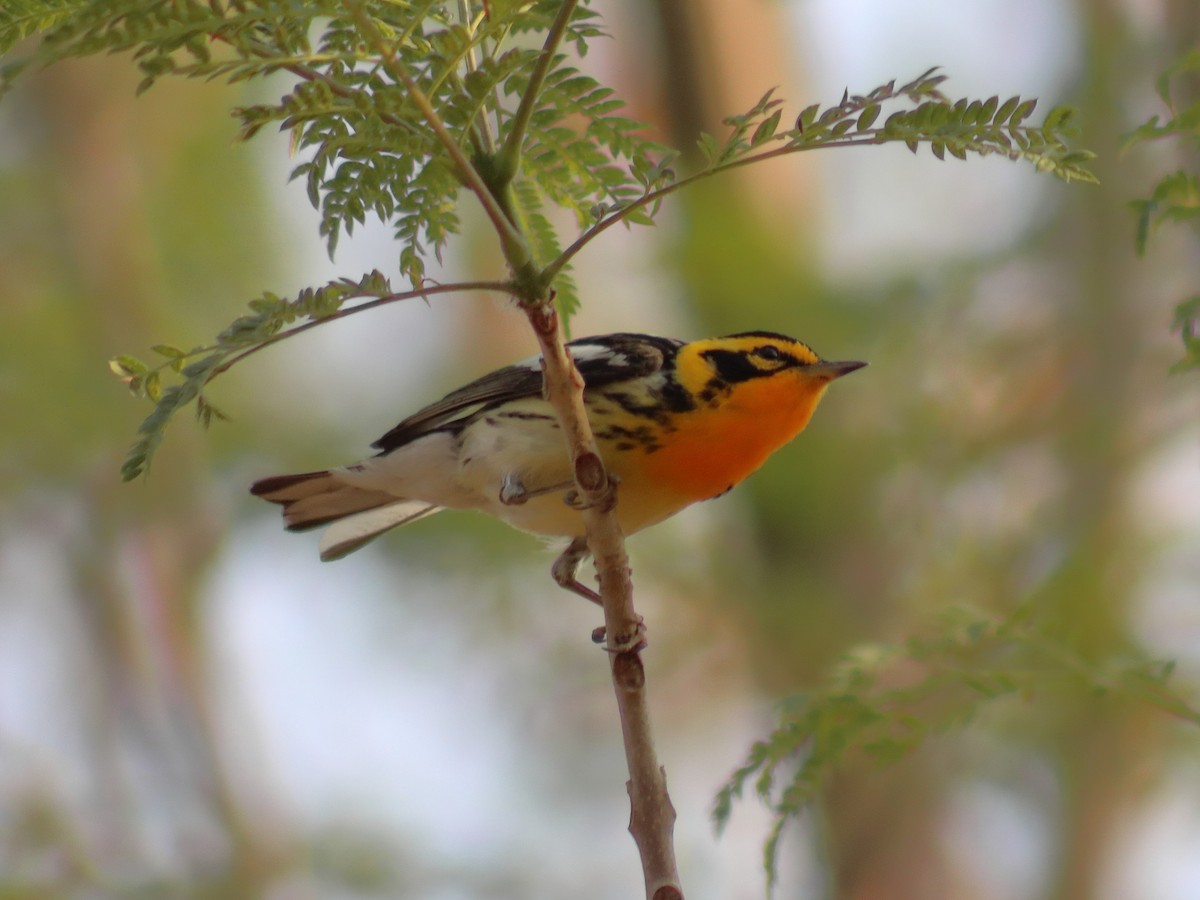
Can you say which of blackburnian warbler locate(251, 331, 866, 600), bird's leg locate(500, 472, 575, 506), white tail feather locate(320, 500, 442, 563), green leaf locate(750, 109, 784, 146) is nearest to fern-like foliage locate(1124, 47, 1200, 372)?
green leaf locate(750, 109, 784, 146)

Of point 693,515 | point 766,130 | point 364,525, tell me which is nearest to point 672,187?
point 766,130

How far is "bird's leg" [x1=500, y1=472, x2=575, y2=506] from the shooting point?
3.19m

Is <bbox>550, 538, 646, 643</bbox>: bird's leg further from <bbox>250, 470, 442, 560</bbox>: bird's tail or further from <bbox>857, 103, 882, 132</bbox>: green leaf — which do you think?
<bbox>857, 103, 882, 132</bbox>: green leaf

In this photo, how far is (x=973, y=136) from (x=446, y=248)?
78 cm

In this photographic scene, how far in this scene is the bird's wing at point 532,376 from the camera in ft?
11.0

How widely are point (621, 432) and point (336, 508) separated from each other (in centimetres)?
110

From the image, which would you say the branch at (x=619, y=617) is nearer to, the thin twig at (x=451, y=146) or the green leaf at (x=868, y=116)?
the thin twig at (x=451, y=146)

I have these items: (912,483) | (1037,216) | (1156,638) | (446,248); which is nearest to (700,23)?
(1037,216)

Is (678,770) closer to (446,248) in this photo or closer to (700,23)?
(700,23)

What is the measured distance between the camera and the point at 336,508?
385cm

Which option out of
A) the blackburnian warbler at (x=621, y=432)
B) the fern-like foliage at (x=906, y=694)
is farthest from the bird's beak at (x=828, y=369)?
the fern-like foliage at (x=906, y=694)

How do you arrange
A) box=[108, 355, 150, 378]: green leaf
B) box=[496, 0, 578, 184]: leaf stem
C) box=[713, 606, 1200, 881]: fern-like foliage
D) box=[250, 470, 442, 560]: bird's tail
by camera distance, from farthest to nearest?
box=[250, 470, 442, 560]: bird's tail, box=[713, 606, 1200, 881]: fern-like foliage, box=[108, 355, 150, 378]: green leaf, box=[496, 0, 578, 184]: leaf stem

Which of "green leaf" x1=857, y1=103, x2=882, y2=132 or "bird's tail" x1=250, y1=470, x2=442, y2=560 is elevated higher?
"bird's tail" x1=250, y1=470, x2=442, y2=560

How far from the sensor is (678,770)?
8086mm
